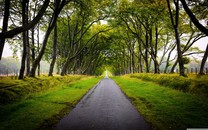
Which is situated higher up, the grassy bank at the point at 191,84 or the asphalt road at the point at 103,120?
the grassy bank at the point at 191,84

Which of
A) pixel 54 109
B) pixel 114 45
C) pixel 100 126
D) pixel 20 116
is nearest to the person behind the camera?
pixel 100 126

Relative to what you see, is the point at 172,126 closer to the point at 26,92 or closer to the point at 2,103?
the point at 2,103

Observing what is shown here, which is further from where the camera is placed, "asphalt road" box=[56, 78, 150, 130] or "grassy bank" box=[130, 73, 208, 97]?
"grassy bank" box=[130, 73, 208, 97]

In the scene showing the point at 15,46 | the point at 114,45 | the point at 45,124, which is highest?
the point at 114,45

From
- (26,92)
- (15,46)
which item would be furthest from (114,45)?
(26,92)

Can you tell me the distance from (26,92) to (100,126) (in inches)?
373

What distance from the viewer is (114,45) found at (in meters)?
57.6

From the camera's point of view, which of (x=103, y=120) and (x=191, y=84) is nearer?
(x=103, y=120)

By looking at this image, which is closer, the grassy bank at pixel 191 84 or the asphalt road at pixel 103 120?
the asphalt road at pixel 103 120

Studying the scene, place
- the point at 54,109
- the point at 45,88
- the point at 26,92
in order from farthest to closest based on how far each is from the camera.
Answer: the point at 45,88, the point at 26,92, the point at 54,109

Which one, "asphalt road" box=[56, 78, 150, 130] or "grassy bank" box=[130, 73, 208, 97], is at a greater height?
"grassy bank" box=[130, 73, 208, 97]

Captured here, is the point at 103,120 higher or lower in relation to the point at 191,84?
lower

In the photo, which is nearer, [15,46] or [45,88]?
[45,88]

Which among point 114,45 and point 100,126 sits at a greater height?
point 114,45
